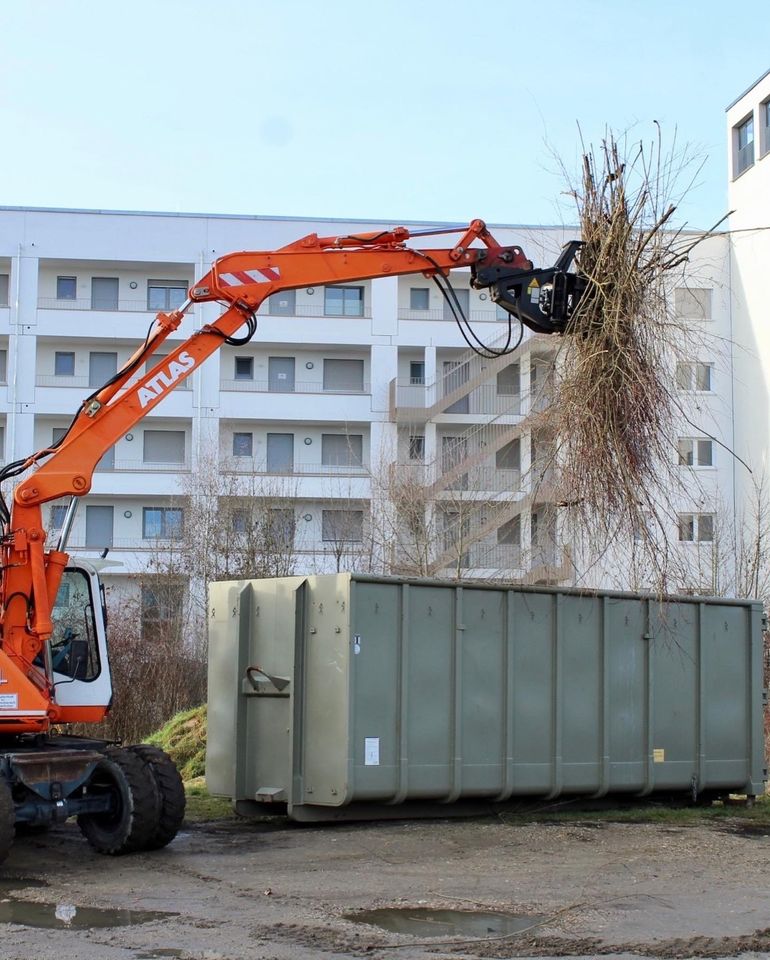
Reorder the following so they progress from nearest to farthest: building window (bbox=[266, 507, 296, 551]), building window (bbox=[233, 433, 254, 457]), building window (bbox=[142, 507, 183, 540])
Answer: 1. building window (bbox=[266, 507, 296, 551])
2. building window (bbox=[142, 507, 183, 540])
3. building window (bbox=[233, 433, 254, 457])

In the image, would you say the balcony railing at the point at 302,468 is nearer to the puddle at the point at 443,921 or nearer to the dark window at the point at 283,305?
the dark window at the point at 283,305

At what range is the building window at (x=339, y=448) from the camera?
133 ft

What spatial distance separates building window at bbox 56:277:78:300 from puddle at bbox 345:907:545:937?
3612 cm

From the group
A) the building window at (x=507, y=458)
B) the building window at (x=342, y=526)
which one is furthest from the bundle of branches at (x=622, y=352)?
the building window at (x=342, y=526)

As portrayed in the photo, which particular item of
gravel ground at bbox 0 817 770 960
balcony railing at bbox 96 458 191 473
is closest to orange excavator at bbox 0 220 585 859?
gravel ground at bbox 0 817 770 960

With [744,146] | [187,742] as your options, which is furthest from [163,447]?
[187,742]

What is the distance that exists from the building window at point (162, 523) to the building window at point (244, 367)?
16.8 feet

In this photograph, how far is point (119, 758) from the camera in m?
9.97

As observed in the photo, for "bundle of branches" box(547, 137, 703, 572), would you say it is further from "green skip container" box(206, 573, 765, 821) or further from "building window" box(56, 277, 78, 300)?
"building window" box(56, 277, 78, 300)

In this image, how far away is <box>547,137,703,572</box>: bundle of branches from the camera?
9.52 m

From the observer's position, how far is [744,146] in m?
34.8

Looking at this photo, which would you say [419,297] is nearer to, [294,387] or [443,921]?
[294,387]

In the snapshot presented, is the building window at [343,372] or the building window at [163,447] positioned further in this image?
the building window at [343,372]

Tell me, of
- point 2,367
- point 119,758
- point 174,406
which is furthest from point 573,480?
point 2,367
